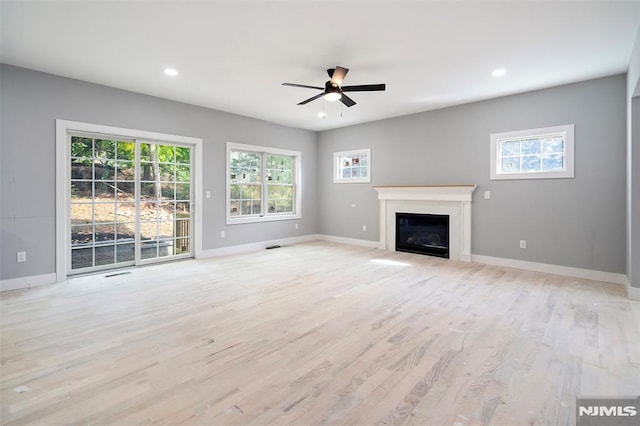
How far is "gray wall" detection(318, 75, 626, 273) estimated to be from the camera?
4258 millimetres

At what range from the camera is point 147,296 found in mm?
3646

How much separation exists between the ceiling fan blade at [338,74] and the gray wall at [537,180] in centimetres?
292

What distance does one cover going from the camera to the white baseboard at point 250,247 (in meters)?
5.95

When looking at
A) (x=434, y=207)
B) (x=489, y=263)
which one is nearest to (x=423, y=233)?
(x=434, y=207)

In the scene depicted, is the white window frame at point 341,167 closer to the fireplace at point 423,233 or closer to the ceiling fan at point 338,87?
the fireplace at point 423,233

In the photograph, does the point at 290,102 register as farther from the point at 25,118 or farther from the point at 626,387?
the point at 626,387

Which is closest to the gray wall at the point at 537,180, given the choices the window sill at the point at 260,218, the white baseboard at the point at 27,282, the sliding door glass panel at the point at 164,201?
the window sill at the point at 260,218

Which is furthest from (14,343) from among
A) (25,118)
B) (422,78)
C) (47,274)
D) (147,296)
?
(422,78)

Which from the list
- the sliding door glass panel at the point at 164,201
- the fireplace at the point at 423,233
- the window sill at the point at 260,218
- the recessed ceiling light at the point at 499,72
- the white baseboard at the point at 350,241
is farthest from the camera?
the white baseboard at the point at 350,241

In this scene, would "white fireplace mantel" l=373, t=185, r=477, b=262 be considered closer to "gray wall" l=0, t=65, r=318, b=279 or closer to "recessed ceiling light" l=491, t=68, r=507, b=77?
"recessed ceiling light" l=491, t=68, r=507, b=77

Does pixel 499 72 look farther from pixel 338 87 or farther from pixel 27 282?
pixel 27 282

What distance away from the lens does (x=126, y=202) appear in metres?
4.98

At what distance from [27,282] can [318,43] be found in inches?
190

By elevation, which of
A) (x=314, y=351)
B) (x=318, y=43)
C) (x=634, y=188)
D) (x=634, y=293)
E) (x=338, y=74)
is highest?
(x=318, y=43)
